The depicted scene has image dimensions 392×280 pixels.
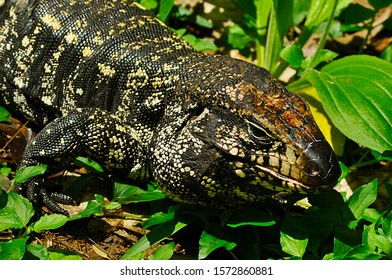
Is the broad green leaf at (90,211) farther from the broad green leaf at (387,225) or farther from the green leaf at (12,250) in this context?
the broad green leaf at (387,225)

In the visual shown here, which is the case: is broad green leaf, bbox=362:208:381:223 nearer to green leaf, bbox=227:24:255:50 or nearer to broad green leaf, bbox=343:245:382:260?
broad green leaf, bbox=343:245:382:260

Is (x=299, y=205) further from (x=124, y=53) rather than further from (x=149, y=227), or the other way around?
(x=124, y=53)

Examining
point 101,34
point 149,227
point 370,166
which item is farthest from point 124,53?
point 370,166

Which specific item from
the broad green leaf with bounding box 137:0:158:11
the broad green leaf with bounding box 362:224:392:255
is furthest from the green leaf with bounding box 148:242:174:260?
the broad green leaf with bounding box 137:0:158:11

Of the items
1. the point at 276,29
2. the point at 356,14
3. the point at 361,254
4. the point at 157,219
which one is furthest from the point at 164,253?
the point at 356,14

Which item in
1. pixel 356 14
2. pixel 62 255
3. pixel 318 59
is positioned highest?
pixel 356 14

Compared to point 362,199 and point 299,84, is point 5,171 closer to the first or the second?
point 362,199
